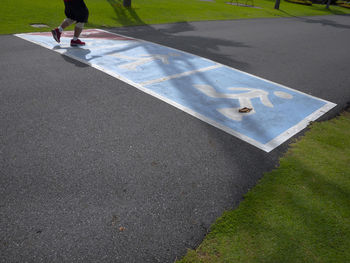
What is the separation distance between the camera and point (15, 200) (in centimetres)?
237

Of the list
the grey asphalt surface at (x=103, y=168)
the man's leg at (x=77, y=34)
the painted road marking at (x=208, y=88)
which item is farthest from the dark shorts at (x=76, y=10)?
the grey asphalt surface at (x=103, y=168)

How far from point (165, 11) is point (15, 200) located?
13917mm

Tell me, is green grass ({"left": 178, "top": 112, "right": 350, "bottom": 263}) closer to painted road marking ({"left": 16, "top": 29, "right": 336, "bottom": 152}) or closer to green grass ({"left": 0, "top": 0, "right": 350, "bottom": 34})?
painted road marking ({"left": 16, "top": 29, "right": 336, "bottom": 152})

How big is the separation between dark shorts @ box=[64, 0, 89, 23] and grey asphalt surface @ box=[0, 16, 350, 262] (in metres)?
1.66

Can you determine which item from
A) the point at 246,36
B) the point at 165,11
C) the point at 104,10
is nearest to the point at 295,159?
the point at 246,36

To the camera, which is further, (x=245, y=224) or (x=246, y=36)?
(x=246, y=36)

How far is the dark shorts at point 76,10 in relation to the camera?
6.40m

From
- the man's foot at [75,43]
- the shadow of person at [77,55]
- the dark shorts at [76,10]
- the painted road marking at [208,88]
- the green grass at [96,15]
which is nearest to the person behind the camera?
the painted road marking at [208,88]

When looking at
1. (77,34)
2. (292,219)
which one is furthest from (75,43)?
(292,219)

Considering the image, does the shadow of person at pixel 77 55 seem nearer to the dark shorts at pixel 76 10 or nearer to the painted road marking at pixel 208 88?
the painted road marking at pixel 208 88

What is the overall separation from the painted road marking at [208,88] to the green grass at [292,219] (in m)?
0.67

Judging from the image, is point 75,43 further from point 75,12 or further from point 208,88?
point 208,88

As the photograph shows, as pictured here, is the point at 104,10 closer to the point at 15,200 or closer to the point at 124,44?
the point at 124,44

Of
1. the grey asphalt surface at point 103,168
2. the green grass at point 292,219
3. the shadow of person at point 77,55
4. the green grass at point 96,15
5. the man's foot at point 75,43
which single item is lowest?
the green grass at point 292,219
